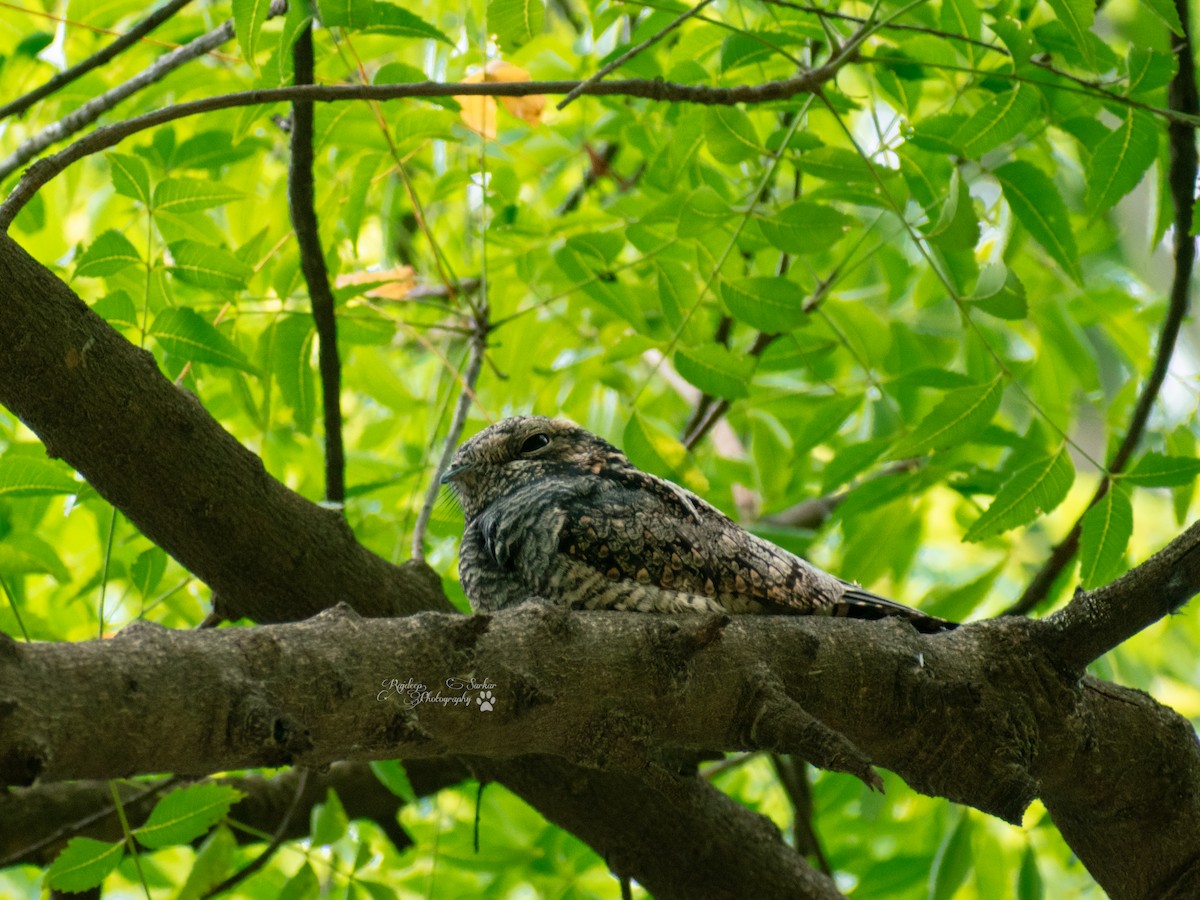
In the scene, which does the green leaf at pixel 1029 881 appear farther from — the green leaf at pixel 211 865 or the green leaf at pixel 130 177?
the green leaf at pixel 130 177

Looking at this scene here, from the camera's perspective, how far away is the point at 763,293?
10.2 feet

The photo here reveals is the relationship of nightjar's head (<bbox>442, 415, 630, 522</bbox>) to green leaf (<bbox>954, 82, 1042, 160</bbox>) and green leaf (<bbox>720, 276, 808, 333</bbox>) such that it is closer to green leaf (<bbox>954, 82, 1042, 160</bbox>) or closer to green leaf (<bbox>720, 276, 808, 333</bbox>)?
green leaf (<bbox>720, 276, 808, 333</bbox>)

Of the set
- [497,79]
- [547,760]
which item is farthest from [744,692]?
[497,79]

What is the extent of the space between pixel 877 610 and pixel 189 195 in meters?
2.13

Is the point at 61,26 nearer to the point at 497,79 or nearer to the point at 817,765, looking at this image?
the point at 497,79

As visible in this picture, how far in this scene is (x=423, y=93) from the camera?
2711mm

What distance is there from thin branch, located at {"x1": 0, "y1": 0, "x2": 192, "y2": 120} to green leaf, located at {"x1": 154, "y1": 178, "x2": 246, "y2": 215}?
21.6 inches

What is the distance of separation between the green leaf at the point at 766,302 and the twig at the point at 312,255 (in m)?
1.11

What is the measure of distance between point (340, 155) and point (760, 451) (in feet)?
5.85

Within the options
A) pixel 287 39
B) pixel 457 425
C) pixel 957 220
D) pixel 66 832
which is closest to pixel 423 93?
pixel 287 39

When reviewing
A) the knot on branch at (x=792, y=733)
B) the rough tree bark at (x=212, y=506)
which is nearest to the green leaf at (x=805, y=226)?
the knot on branch at (x=792, y=733)

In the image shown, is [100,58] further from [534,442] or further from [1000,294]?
[1000,294]

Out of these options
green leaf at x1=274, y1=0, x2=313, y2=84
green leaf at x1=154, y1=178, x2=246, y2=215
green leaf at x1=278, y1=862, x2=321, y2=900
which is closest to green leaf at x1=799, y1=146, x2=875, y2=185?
green leaf at x1=274, y1=0, x2=313, y2=84

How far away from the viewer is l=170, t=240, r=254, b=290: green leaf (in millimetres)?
2928
